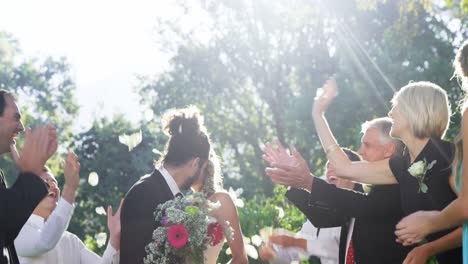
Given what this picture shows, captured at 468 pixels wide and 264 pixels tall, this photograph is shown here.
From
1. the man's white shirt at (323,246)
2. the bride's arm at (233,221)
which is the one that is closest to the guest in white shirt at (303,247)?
the man's white shirt at (323,246)

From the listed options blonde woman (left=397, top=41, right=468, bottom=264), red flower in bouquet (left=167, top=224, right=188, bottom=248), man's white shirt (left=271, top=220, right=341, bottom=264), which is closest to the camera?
blonde woman (left=397, top=41, right=468, bottom=264)

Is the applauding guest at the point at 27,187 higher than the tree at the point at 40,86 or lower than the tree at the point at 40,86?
higher

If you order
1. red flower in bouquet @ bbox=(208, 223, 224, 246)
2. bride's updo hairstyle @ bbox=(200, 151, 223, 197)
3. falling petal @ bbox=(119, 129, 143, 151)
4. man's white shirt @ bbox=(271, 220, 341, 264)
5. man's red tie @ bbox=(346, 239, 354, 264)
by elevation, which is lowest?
man's white shirt @ bbox=(271, 220, 341, 264)

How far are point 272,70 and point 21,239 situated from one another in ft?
109

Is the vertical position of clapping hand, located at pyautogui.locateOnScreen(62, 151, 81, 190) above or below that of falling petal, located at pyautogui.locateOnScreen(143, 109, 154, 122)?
above

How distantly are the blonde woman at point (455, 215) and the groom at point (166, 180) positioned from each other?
1592 millimetres

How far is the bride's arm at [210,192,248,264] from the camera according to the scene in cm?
536

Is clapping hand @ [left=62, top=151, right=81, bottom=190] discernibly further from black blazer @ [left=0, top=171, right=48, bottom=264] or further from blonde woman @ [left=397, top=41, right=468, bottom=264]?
blonde woman @ [left=397, top=41, right=468, bottom=264]

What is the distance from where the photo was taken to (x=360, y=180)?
15.2 feet

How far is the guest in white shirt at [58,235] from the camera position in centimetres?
448

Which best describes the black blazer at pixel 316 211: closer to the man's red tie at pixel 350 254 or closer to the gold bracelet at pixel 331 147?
the man's red tie at pixel 350 254

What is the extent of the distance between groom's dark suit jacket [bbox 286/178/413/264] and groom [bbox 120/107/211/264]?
0.84m

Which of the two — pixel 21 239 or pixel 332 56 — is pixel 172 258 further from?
pixel 332 56

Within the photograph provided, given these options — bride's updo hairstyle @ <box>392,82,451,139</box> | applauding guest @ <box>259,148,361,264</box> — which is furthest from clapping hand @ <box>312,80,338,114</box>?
applauding guest @ <box>259,148,361,264</box>
